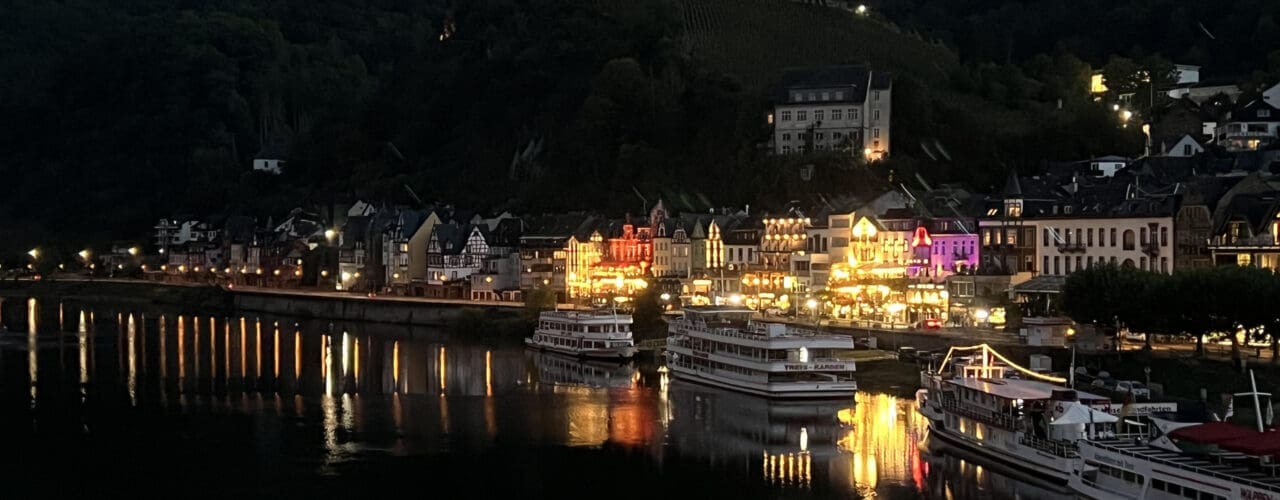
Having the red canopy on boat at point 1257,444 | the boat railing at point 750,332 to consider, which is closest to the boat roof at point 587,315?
the boat railing at point 750,332

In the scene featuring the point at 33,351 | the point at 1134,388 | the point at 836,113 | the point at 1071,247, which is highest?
the point at 836,113

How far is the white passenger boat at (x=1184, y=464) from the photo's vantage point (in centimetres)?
2988

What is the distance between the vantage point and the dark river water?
36.5 m

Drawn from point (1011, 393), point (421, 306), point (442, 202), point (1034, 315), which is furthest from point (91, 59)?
point (1011, 393)

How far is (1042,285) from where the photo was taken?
5797cm

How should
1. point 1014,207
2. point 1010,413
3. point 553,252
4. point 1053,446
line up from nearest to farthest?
point 1053,446, point 1010,413, point 1014,207, point 553,252

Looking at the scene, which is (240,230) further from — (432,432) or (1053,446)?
(1053,446)

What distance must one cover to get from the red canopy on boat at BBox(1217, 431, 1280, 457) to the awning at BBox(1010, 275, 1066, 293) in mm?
25606

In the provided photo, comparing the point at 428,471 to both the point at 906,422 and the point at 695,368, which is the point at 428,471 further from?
the point at 695,368

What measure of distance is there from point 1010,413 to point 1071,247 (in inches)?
978

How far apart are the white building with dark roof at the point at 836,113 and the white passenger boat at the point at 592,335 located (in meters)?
22.7

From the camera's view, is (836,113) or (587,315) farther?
(836,113)

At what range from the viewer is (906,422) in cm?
4384

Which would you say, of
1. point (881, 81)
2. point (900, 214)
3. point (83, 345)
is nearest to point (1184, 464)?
point (900, 214)
